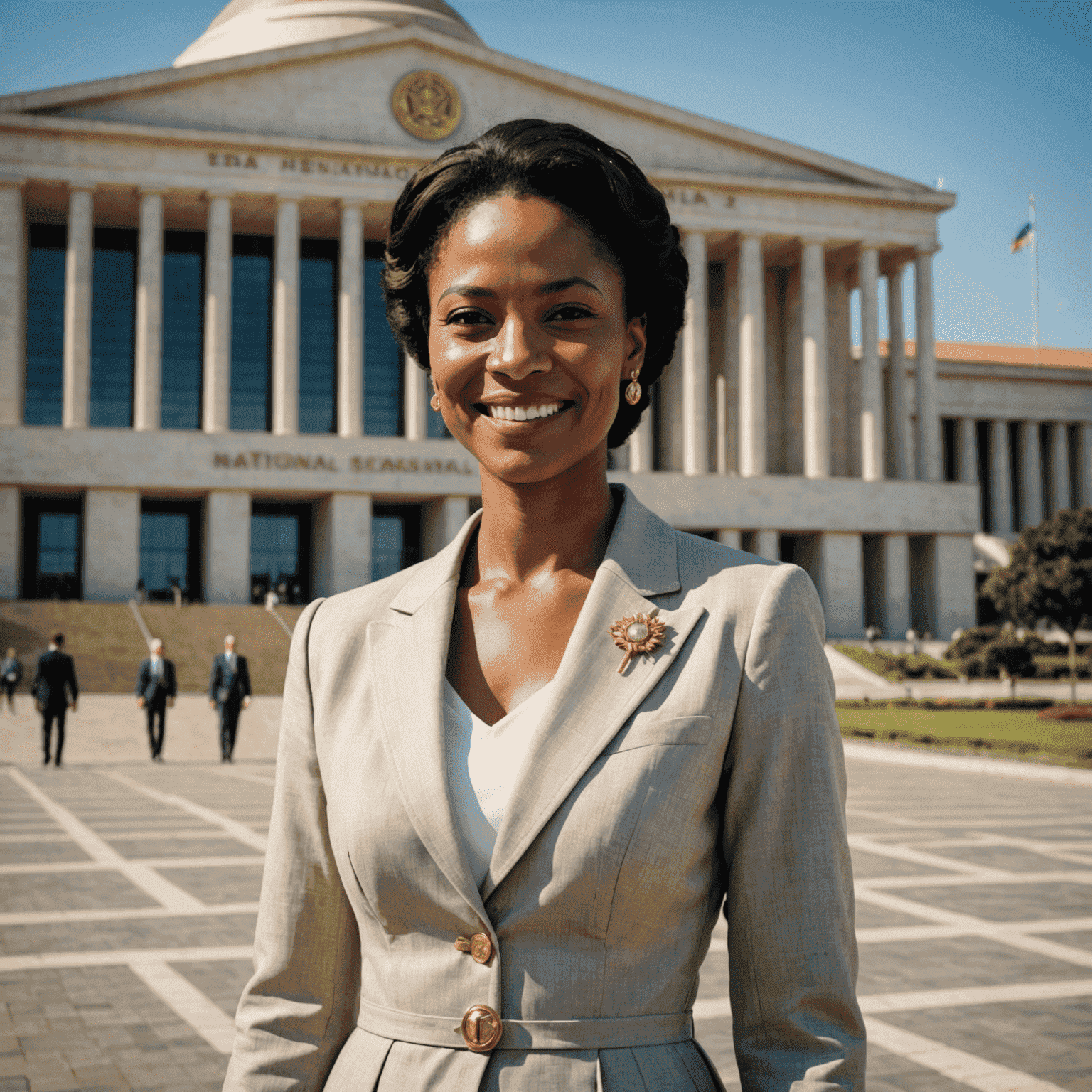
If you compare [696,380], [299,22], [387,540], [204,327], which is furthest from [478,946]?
[299,22]

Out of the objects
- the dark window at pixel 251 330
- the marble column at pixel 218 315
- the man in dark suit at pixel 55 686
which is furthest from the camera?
the dark window at pixel 251 330

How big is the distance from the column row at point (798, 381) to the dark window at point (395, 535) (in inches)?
360

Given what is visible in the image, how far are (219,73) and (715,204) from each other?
19.2 meters

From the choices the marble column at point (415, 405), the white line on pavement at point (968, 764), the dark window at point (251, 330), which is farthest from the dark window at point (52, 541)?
the white line on pavement at point (968, 764)

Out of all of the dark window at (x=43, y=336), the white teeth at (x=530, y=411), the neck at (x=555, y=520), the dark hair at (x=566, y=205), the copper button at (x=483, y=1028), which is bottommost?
the copper button at (x=483, y=1028)

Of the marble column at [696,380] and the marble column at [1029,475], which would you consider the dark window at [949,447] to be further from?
the marble column at [696,380]

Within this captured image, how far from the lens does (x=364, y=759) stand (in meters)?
2.10

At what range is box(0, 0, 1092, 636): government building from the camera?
44.4m

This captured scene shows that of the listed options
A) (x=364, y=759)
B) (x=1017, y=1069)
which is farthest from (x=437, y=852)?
(x=1017, y=1069)

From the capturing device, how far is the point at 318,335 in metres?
49.8

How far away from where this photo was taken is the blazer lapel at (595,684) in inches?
74.9

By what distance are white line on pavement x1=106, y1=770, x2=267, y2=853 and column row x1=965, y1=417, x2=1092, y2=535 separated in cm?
5205

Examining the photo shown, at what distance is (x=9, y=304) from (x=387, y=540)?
16153 millimetres

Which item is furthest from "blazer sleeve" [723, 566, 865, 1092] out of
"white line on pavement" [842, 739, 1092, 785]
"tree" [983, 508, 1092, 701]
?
"tree" [983, 508, 1092, 701]
